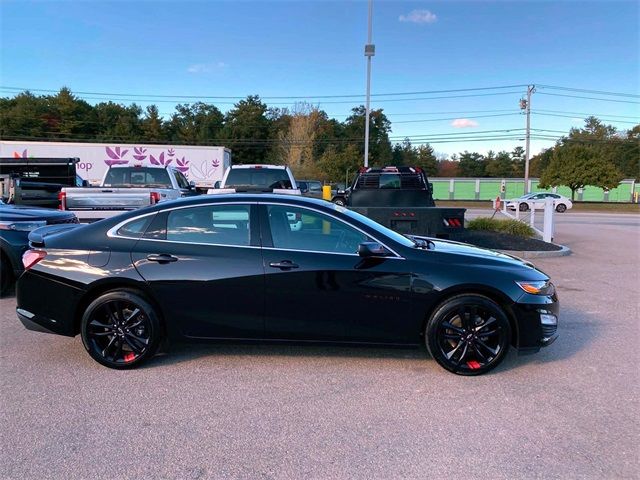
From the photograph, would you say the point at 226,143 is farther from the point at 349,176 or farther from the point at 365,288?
the point at 365,288

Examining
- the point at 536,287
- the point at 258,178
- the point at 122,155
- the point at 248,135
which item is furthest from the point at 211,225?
the point at 248,135

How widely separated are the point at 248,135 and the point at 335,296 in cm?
7424

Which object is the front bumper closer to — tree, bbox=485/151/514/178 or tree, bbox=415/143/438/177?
tree, bbox=415/143/438/177

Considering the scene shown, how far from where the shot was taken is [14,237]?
690cm

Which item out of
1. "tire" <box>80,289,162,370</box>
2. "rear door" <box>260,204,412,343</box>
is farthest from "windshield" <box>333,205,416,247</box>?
"tire" <box>80,289,162,370</box>

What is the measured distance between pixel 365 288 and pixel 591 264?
28.0ft

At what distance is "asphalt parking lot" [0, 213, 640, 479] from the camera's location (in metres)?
2.95

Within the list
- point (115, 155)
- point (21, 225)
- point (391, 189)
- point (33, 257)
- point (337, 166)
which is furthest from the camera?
point (337, 166)

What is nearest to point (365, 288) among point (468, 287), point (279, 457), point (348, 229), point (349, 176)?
point (348, 229)

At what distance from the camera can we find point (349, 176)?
193 ft

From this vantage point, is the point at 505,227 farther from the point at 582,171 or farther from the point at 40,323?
the point at 582,171

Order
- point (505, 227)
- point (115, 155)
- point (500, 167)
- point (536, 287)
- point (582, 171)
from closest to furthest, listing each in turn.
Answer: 1. point (536, 287)
2. point (505, 227)
3. point (115, 155)
4. point (582, 171)
5. point (500, 167)

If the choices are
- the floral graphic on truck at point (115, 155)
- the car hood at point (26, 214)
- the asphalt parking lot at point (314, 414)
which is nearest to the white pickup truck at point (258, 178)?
the car hood at point (26, 214)

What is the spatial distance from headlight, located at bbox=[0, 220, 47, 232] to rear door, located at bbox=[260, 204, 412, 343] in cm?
463
